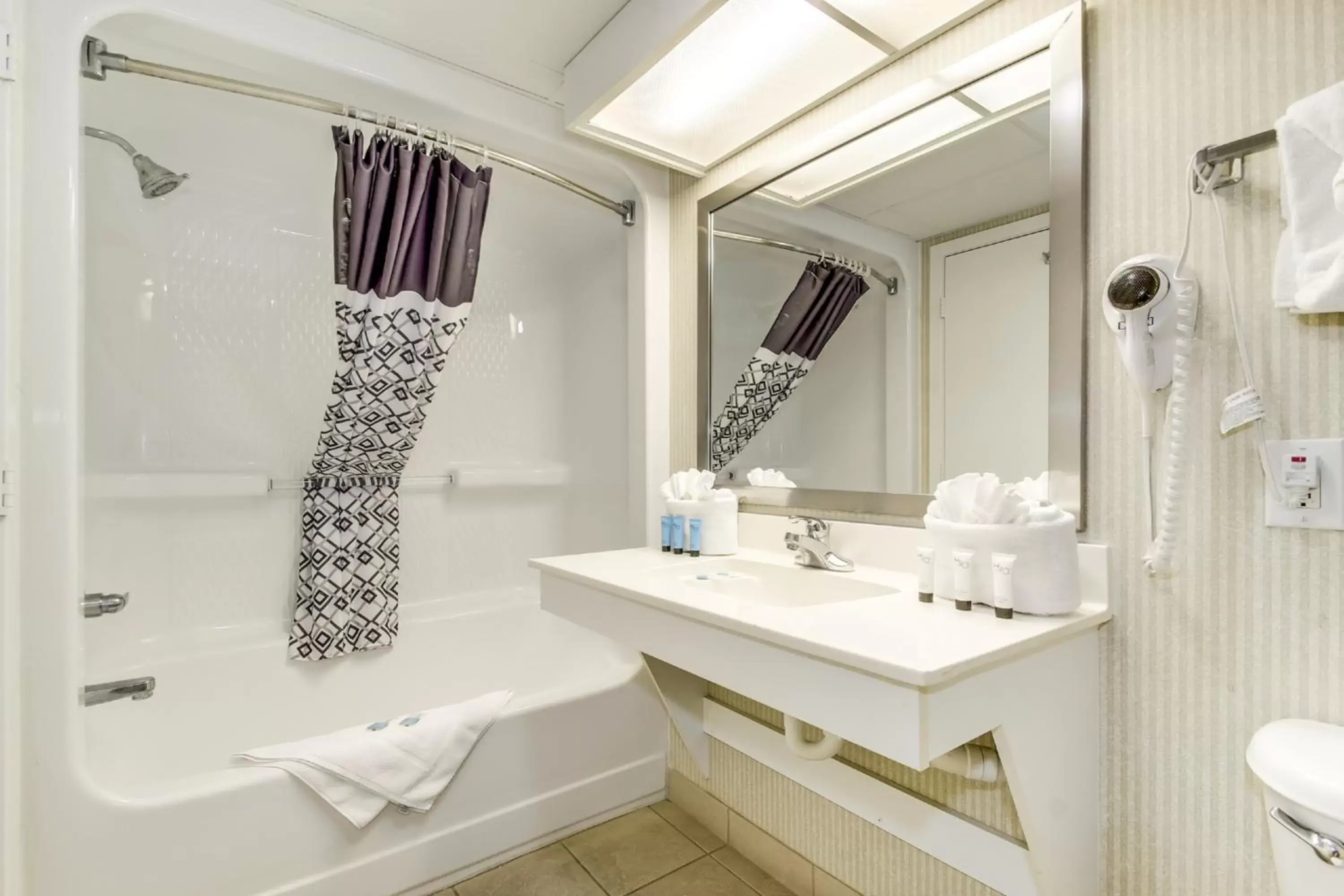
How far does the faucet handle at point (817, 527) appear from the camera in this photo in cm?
141

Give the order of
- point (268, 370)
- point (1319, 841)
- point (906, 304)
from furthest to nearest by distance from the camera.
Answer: point (268, 370)
point (906, 304)
point (1319, 841)

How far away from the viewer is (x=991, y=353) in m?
1.24

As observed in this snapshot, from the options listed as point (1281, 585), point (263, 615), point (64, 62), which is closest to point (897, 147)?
point (1281, 585)

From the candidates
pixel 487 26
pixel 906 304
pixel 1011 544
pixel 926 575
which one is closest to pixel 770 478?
pixel 906 304

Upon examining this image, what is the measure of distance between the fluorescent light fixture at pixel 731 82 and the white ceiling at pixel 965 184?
256 mm

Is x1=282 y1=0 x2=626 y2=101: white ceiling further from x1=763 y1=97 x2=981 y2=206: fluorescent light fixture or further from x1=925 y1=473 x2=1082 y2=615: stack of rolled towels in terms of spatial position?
x1=925 y1=473 x2=1082 y2=615: stack of rolled towels

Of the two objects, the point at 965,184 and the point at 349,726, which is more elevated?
the point at 965,184

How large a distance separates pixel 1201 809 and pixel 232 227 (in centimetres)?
274

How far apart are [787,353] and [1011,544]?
89cm

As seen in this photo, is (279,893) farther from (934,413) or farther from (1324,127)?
(1324,127)

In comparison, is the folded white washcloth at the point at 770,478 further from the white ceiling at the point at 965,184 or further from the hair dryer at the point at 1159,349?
the hair dryer at the point at 1159,349

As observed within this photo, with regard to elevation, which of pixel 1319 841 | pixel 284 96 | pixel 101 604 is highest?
pixel 284 96

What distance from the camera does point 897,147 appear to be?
1.39 meters

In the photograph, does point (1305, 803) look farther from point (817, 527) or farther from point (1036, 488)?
point (817, 527)
